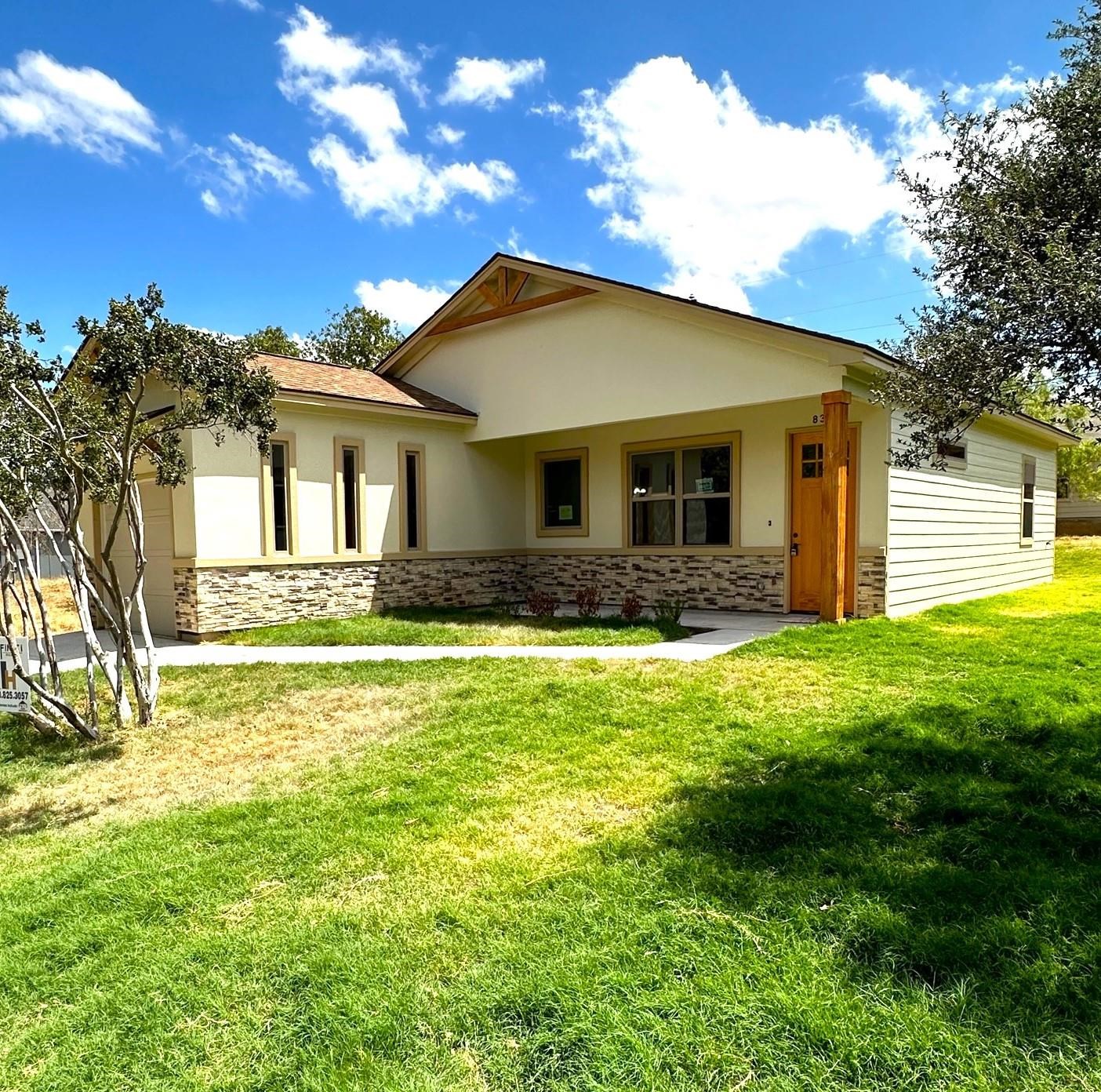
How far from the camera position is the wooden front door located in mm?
10234

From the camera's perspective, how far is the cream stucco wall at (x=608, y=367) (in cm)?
898

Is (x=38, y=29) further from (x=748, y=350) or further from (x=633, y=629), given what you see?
(x=633, y=629)

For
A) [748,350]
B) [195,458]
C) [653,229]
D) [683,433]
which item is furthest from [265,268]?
[748,350]

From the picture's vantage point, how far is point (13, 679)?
5.05 meters

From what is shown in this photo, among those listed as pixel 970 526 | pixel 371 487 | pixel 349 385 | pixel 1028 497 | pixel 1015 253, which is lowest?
pixel 970 526

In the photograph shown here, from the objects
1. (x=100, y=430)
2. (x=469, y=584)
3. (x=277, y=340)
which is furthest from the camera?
(x=277, y=340)

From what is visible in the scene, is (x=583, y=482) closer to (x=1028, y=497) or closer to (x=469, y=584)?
(x=469, y=584)

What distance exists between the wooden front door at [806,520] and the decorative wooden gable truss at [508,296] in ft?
13.4

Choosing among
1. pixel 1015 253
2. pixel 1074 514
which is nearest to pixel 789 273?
pixel 1074 514

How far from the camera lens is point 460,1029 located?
2.19 meters

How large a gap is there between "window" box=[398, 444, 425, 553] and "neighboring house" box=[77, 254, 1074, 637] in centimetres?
4

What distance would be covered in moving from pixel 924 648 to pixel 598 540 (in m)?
6.36

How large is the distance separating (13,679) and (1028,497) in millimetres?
17000

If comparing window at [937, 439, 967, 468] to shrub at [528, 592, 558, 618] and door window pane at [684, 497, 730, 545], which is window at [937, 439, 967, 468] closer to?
door window pane at [684, 497, 730, 545]
